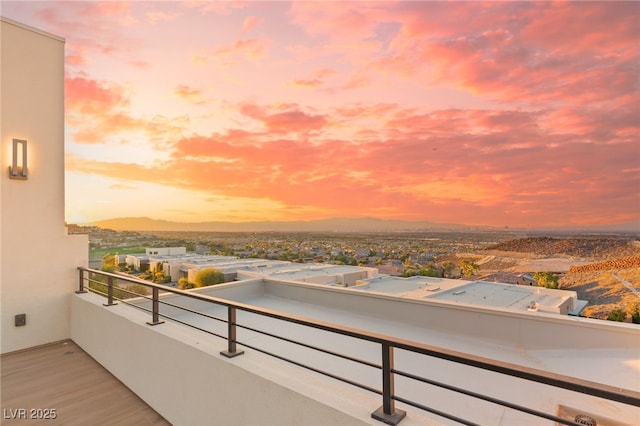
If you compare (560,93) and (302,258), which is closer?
(560,93)

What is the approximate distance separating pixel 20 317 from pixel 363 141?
42.0ft

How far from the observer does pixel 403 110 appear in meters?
11.0

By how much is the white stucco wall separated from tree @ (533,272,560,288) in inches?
898

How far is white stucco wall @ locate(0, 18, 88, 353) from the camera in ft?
13.9

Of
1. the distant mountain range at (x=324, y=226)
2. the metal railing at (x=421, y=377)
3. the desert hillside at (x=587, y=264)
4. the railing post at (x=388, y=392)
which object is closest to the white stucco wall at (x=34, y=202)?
the metal railing at (x=421, y=377)

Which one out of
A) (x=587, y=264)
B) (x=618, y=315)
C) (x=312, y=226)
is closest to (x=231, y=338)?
(x=618, y=315)

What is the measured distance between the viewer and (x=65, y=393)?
3.32 meters

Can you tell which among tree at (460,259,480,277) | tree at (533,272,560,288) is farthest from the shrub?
tree at (460,259,480,277)

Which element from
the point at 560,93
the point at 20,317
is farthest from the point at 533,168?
the point at 20,317

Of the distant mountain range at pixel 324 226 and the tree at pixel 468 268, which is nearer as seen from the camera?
the distant mountain range at pixel 324 226

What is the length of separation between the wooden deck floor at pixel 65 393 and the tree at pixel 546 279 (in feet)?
73.9

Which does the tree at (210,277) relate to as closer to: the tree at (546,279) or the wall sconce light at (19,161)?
the tree at (546,279)

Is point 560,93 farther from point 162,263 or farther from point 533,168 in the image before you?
point 162,263

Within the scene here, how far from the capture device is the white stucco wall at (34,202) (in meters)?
4.23
